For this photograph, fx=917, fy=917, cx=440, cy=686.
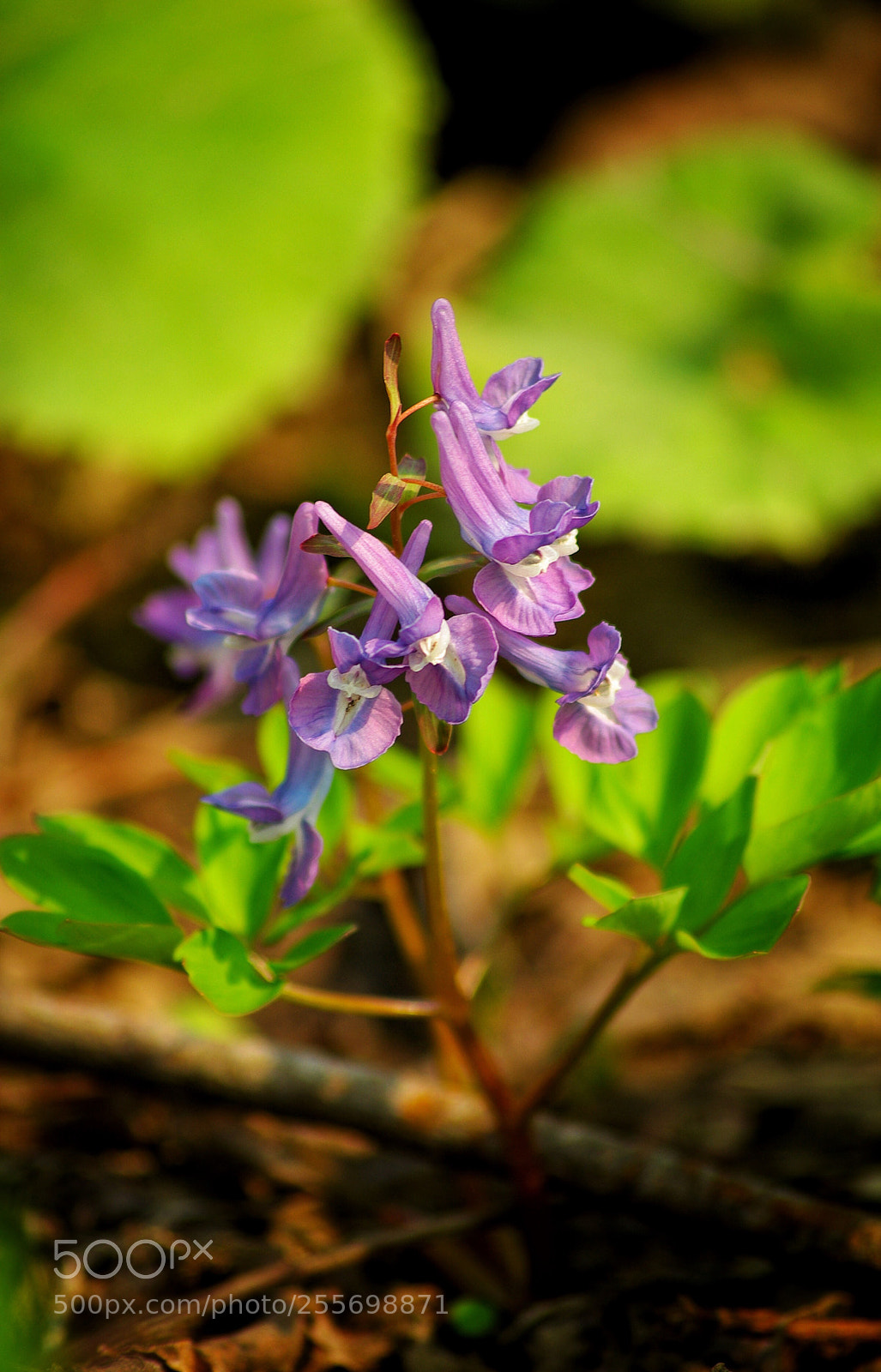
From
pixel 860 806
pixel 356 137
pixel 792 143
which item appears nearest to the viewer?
pixel 860 806

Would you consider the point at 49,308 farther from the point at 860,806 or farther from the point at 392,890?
the point at 860,806

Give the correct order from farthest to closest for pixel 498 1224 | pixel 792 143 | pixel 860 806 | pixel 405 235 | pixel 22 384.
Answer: pixel 405 235, pixel 792 143, pixel 22 384, pixel 498 1224, pixel 860 806

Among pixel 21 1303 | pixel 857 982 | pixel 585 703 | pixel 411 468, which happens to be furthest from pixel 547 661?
pixel 21 1303

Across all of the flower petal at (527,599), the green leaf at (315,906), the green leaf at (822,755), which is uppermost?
the flower petal at (527,599)

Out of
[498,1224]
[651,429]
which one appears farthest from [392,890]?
[651,429]

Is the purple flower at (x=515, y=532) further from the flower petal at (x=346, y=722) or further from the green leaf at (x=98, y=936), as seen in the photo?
the green leaf at (x=98, y=936)

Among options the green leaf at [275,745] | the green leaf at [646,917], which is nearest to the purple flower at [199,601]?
the green leaf at [275,745]

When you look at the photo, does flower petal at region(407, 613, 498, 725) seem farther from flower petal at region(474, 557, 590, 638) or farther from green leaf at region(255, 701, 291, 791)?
green leaf at region(255, 701, 291, 791)
